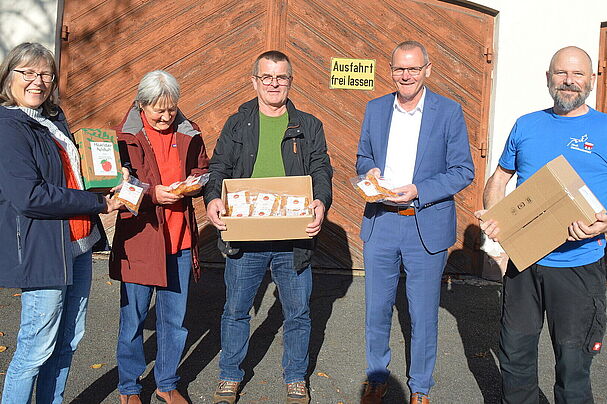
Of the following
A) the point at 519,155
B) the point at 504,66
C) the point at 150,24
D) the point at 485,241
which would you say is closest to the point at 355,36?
the point at 504,66

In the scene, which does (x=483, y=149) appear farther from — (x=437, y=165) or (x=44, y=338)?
(x=44, y=338)

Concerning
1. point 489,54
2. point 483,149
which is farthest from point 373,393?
point 489,54

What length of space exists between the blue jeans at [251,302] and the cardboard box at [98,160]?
96 cm

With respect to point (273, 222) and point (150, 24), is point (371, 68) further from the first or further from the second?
point (273, 222)

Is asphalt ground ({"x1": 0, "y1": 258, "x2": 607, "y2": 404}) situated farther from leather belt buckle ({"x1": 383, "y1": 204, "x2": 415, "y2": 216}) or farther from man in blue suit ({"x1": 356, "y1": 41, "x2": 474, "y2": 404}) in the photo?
leather belt buckle ({"x1": 383, "y1": 204, "x2": 415, "y2": 216})

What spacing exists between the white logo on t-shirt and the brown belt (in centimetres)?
96

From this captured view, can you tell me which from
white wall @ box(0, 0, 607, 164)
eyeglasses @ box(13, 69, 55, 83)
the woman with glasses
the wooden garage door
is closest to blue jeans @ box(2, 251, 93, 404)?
the woman with glasses

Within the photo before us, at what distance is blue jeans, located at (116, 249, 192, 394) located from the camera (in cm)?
344

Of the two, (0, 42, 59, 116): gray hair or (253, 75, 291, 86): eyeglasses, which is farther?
(253, 75, 291, 86): eyeglasses

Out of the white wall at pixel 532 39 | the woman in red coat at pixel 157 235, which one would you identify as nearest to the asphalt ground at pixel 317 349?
the woman in red coat at pixel 157 235

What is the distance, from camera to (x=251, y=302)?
3.67 m

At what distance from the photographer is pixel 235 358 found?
3.67 metres

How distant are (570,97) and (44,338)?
2.92 m

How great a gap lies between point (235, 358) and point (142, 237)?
973 mm
